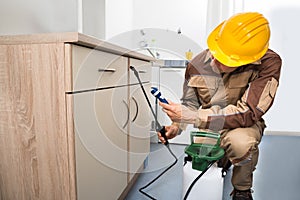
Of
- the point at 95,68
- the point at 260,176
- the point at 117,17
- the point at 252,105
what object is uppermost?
the point at 117,17

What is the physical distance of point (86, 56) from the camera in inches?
26.6

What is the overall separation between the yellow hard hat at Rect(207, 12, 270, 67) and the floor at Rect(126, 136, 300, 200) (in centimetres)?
74

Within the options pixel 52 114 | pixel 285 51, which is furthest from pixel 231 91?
pixel 285 51

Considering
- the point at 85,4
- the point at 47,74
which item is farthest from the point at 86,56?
the point at 85,4

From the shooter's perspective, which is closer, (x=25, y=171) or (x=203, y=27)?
(x=25, y=171)

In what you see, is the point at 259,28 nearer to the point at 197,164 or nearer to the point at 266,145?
the point at 197,164

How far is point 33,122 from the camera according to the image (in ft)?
2.15

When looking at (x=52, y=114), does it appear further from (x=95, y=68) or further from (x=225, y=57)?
(x=225, y=57)

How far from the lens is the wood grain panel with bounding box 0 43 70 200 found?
62 centimetres

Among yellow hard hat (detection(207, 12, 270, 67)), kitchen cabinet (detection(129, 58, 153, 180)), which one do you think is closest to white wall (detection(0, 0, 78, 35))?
kitchen cabinet (detection(129, 58, 153, 180))

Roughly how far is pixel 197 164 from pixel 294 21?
2.06 metres

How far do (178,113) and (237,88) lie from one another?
0.36m

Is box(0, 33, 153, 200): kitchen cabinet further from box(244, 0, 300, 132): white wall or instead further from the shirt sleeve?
box(244, 0, 300, 132): white wall

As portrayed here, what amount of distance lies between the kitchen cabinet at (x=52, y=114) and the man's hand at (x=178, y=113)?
0.27 metres
